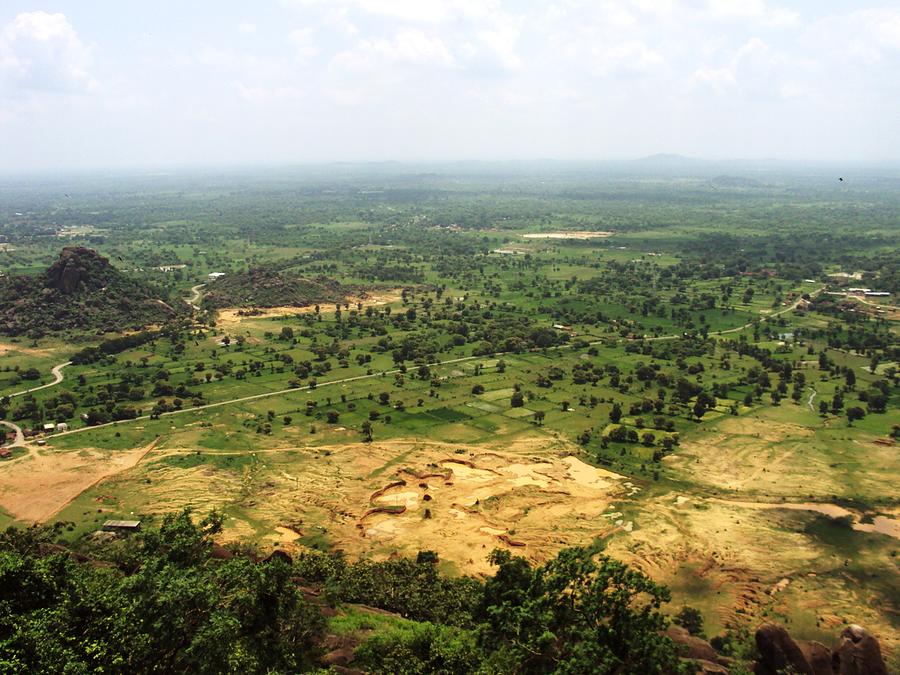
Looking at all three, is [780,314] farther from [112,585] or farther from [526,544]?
[112,585]

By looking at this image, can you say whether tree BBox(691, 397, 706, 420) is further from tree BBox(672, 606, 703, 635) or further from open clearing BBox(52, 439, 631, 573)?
tree BBox(672, 606, 703, 635)

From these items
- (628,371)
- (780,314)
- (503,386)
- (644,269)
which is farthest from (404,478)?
(644,269)

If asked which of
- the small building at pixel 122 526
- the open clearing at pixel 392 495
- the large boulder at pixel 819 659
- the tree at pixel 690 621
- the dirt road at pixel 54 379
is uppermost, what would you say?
the large boulder at pixel 819 659

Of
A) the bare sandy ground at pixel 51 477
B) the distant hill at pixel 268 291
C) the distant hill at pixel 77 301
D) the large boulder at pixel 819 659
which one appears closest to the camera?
the large boulder at pixel 819 659

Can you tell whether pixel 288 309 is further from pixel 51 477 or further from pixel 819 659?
pixel 819 659

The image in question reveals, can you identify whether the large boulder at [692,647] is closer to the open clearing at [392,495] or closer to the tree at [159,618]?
the open clearing at [392,495]

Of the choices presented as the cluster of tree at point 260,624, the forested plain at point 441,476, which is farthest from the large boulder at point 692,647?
the cluster of tree at point 260,624

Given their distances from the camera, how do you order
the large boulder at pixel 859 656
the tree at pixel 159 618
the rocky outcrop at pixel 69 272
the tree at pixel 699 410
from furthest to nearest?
1. the rocky outcrop at pixel 69 272
2. the tree at pixel 699 410
3. the large boulder at pixel 859 656
4. the tree at pixel 159 618

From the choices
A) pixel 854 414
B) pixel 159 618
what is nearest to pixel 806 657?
pixel 159 618
